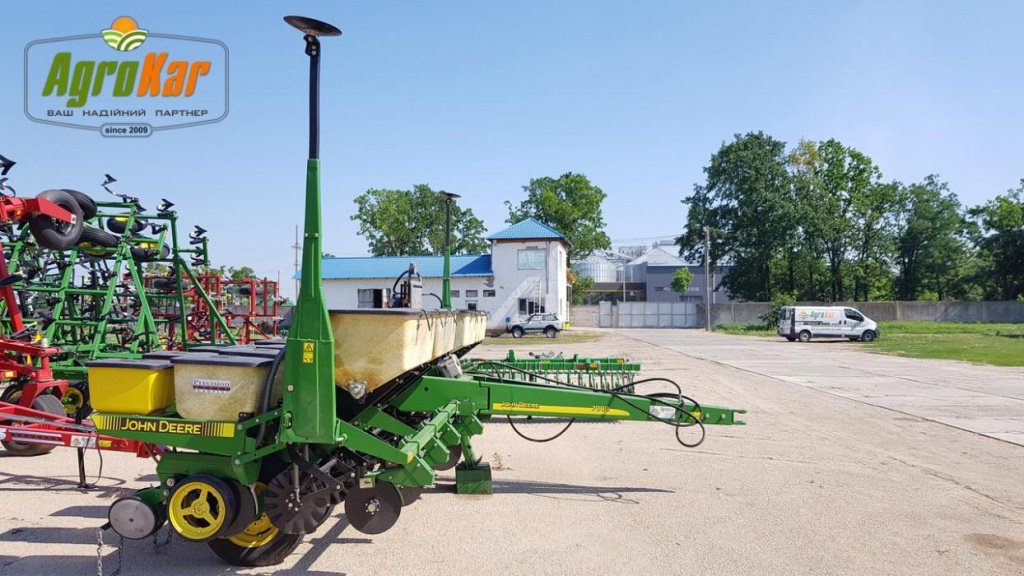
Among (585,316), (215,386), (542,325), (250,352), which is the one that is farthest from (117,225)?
(585,316)

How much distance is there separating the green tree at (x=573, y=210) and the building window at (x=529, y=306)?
18875 mm

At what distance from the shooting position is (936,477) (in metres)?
7.47

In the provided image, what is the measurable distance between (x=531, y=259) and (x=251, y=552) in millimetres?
39524

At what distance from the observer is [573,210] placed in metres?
62.7

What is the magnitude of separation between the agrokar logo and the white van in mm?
33233

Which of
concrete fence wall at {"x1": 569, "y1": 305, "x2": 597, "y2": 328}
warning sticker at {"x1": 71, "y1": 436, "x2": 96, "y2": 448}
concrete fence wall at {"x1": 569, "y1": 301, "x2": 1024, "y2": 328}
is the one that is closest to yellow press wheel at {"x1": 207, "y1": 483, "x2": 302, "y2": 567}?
warning sticker at {"x1": 71, "y1": 436, "x2": 96, "y2": 448}

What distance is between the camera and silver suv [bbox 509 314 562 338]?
130 ft

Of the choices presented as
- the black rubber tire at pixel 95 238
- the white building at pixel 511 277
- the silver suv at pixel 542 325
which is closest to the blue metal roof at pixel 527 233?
the white building at pixel 511 277

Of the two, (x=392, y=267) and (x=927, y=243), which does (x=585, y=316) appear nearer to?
(x=392, y=267)

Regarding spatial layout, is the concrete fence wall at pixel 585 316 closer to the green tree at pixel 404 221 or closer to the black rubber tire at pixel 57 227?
the green tree at pixel 404 221

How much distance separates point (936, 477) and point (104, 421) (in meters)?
8.25

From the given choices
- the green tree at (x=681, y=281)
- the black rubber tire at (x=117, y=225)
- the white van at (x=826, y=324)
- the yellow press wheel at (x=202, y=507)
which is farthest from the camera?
the green tree at (x=681, y=281)

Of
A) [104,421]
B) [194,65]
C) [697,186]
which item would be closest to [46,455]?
[104,421]

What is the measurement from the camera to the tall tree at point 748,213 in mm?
58000
